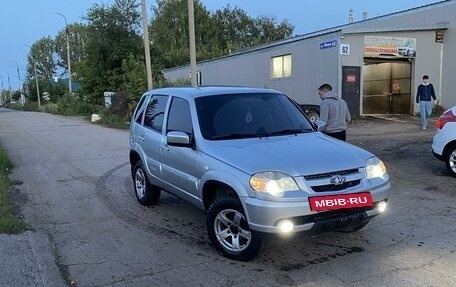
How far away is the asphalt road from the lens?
4.39 metres

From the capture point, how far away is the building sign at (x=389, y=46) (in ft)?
66.2

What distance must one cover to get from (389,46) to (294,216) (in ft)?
59.6

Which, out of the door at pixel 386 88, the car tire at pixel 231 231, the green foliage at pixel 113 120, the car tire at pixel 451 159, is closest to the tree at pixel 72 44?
the green foliage at pixel 113 120

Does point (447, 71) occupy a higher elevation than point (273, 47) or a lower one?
lower

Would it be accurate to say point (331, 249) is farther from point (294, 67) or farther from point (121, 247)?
point (294, 67)

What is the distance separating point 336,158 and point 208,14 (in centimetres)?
5701

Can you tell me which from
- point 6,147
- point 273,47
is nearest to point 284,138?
point 6,147

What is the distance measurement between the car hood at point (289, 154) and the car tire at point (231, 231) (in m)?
0.42

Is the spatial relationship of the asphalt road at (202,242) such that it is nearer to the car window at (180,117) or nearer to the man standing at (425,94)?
the car window at (180,117)

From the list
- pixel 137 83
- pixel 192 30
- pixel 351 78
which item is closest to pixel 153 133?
pixel 192 30

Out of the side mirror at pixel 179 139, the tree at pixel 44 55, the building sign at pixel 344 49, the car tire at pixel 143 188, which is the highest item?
the tree at pixel 44 55

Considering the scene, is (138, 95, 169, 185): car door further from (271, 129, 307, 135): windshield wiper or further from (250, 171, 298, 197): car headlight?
(250, 171, 298, 197): car headlight

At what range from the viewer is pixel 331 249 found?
199 inches

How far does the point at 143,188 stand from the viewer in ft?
23.4
